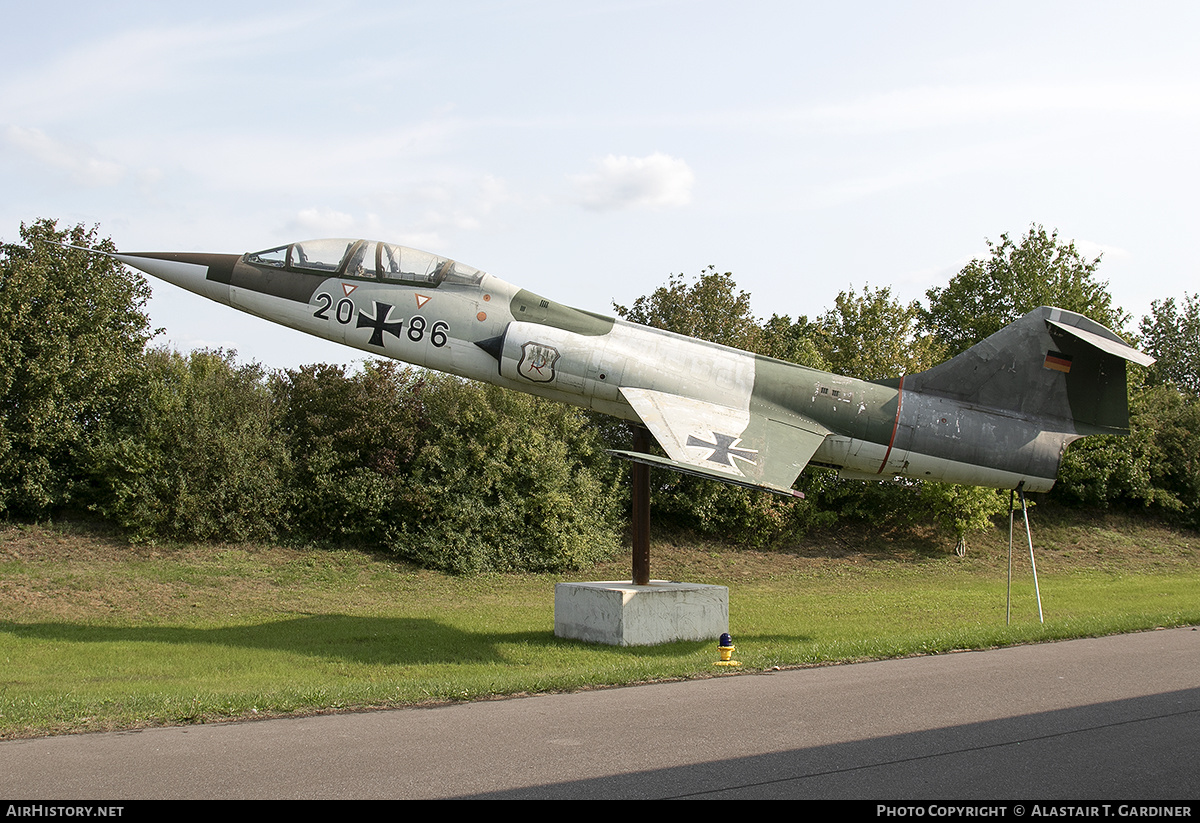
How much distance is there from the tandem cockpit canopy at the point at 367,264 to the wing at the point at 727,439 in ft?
12.3

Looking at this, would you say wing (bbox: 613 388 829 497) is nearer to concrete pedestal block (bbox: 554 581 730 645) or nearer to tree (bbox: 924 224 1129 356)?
concrete pedestal block (bbox: 554 581 730 645)

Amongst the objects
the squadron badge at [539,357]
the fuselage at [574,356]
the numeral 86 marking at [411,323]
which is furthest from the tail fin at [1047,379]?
the numeral 86 marking at [411,323]

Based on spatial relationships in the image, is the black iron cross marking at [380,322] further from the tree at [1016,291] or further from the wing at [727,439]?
the tree at [1016,291]

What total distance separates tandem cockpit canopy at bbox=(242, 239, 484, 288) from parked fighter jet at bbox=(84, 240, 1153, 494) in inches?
0.8

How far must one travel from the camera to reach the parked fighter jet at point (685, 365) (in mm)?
14992

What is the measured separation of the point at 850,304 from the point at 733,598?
15.3m

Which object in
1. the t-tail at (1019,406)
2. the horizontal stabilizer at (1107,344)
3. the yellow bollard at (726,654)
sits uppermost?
the horizontal stabilizer at (1107,344)

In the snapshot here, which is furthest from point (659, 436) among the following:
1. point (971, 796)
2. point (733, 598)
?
point (733, 598)

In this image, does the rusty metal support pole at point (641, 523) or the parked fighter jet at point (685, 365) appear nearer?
the parked fighter jet at point (685, 365)

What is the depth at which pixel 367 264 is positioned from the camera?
15477mm

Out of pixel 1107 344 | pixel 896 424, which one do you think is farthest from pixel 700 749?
pixel 1107 344

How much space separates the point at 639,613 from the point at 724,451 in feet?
10.7

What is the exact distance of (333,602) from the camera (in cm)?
2203


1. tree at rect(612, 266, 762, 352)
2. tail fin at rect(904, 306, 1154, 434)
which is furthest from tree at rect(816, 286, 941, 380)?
tail fin at rect(904, 306, 1154, 434)
